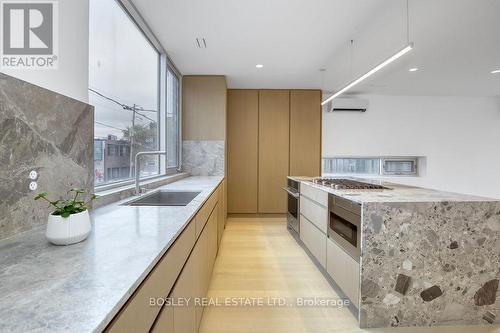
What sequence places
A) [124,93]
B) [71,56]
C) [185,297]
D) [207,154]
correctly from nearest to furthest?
[185,297] → [71,56] → [124,93] → [207,154]

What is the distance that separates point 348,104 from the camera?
539 centimetres

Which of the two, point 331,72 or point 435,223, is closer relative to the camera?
point 435,223

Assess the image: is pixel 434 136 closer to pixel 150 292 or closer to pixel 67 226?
pixel 150 292

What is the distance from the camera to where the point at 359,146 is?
554 centimetres

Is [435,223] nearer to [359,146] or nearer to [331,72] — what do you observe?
[331,72]

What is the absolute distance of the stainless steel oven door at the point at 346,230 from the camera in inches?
71.7

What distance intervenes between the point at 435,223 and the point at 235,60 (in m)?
3.15

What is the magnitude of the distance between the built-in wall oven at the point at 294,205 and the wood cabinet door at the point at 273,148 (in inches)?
38.0

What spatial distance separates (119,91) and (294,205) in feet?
8.97

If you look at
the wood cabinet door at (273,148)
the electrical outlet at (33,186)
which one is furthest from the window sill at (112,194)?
the wood cabinet door at (273,148)

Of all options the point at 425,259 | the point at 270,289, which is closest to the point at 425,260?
the point at 425,259

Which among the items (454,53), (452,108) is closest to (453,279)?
(454,53)

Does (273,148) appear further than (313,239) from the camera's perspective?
Yes

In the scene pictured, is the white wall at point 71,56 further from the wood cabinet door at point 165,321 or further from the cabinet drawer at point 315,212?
the cabinet drawer at point 315,212
